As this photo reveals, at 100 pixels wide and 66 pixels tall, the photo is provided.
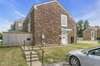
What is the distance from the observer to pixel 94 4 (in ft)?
101

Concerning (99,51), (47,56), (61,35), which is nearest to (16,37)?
(61,35)

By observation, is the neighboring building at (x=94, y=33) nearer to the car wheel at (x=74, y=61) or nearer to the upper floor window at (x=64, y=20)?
the upper floor window at (x=64, y=20)

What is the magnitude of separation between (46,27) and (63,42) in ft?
12.4

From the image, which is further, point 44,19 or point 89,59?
point 44,19

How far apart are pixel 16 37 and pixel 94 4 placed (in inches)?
581

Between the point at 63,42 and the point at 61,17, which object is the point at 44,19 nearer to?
the point at 61,17

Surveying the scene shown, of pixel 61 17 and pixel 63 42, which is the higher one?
Answer: pixel 61 17

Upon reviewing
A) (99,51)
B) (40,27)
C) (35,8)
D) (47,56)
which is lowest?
(47,56)

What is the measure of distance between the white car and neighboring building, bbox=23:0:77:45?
1391 cm

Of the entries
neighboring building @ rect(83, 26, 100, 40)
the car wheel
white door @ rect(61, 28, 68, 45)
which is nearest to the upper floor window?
white door @ rect(61, 28, 68, 45)

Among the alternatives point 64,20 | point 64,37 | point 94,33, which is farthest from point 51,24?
point 94,33

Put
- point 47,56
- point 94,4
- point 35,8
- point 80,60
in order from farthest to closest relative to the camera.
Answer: point 94,4 < point 35,8 < point 47,56 < point 80,60

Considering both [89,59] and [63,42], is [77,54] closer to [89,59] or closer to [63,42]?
[89,59]

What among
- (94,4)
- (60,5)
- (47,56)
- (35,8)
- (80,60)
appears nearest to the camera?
(80,60)
